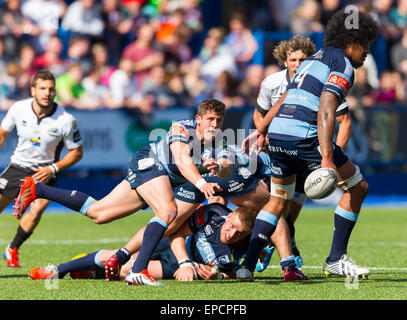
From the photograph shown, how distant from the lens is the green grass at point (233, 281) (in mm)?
6613

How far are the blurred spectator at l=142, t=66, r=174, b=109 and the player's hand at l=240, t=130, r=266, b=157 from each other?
8130 millimetres

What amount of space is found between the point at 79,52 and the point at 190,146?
9.25m

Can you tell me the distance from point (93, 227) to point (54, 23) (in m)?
5.41

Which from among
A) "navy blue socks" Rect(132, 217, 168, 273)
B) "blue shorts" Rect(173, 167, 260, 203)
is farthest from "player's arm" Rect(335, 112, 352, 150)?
"navy blue socks" Rect(132, 217, 168, 273)

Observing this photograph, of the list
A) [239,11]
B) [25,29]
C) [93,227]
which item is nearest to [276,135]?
[93,227]

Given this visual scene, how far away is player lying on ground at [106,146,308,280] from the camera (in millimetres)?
7691

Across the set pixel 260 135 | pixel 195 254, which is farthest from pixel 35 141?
pixel 260 135

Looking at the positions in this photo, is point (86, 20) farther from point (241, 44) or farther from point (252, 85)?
point (252, 85)

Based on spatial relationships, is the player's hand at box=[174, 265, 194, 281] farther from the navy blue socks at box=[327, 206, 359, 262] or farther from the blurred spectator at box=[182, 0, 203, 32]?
the blurred spectator at box=[182, 0, 203, 32]

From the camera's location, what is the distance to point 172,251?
7.98m

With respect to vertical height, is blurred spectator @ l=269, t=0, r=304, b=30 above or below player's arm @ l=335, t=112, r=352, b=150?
above

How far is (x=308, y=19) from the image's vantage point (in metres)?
17.8

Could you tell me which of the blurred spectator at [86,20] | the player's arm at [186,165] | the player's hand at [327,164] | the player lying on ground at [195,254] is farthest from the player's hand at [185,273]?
the blurred spectator at [86,20]

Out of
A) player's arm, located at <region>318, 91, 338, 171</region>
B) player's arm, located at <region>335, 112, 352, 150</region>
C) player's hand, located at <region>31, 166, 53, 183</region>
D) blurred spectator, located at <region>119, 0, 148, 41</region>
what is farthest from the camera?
blurred spectator, located at <region>119, 0, 148, 41</region>
